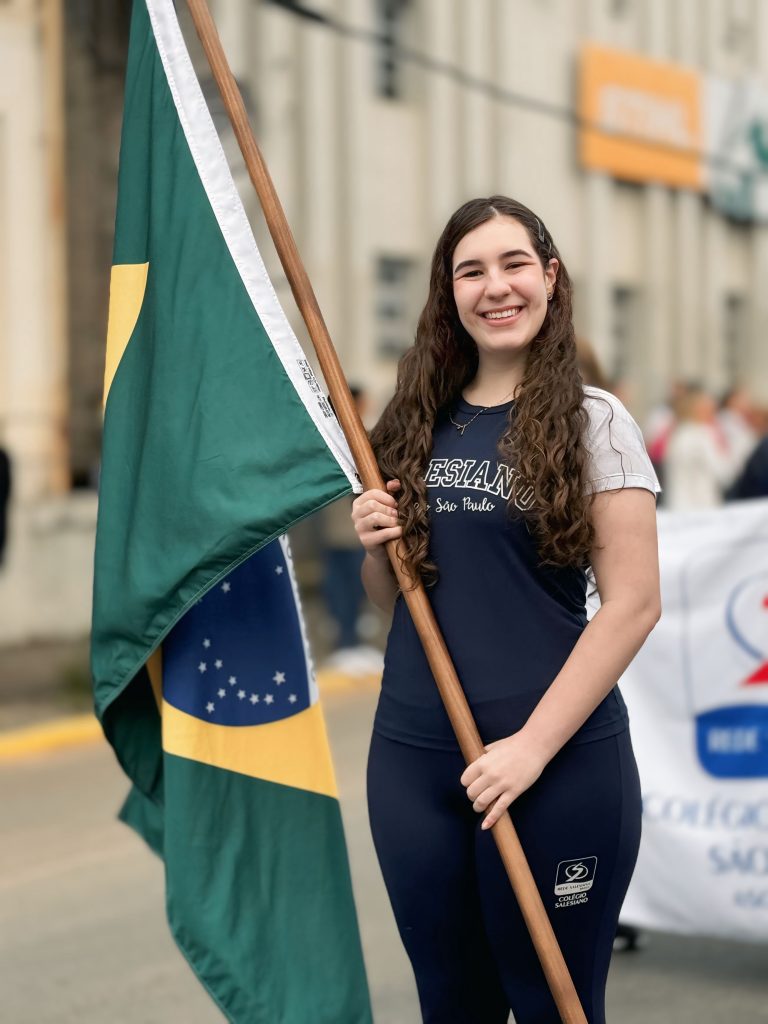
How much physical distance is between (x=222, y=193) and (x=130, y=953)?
9.87 ft

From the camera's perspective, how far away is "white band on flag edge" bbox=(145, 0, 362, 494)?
3363 mm

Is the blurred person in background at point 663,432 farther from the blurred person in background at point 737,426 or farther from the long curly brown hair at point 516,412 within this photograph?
the long curly brown hair at point 516,412

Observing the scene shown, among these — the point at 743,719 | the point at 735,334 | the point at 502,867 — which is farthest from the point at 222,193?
the point at 735,334

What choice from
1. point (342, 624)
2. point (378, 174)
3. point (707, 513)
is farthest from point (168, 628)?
point (378, 174)

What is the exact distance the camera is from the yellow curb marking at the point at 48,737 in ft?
29.7

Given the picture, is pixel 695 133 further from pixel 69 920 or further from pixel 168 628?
pixel 168 628

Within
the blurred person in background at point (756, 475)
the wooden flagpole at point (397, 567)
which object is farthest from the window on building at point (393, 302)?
the wooden flagpole at point (397, 567)

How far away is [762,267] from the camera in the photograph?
26031 millimetres

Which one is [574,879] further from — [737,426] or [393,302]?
[393,302]

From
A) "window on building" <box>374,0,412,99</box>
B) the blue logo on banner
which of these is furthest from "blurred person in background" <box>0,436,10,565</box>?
"window on building" <box>374,0,412,99</box>

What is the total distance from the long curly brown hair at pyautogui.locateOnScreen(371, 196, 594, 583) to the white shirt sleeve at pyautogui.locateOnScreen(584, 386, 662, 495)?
28mm

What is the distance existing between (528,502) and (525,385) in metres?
0.23

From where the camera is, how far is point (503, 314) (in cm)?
294

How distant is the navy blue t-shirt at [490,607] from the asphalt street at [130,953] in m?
2.17
